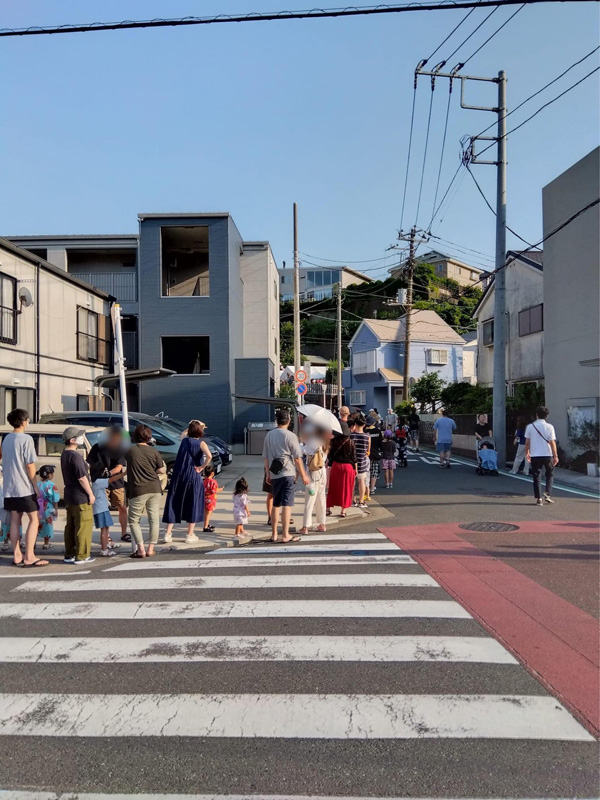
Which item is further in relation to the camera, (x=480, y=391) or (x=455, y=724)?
(x=480, y=391)

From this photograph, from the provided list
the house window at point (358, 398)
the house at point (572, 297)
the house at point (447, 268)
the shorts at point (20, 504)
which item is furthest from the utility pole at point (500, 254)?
the house at point (447, 268)

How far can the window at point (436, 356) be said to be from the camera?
48.2 m

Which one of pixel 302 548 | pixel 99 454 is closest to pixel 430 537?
pixel 302 548

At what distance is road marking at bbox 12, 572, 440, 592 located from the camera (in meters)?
6.38

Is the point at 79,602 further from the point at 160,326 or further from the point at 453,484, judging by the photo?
the point at 160,326

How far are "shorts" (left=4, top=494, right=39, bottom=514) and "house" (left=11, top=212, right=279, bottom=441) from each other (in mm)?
17289

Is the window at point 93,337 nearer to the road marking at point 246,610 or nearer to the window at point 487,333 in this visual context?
the road marking at point 246,610

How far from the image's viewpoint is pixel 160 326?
81.8 ft

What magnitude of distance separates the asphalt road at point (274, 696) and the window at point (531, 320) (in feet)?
66.7

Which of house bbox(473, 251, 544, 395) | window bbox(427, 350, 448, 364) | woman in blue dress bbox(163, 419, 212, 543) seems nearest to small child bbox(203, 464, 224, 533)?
woman in blue dress bbox(163, 419, 212, 543)

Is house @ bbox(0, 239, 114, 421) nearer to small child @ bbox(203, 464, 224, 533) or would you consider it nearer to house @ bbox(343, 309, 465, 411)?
small child @ bbox(203, 464, 224, 533)

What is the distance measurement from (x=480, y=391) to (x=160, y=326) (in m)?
14.3

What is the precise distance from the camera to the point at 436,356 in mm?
48281

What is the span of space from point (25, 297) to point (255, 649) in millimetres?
15812
